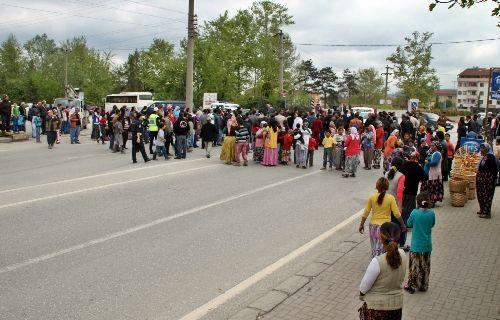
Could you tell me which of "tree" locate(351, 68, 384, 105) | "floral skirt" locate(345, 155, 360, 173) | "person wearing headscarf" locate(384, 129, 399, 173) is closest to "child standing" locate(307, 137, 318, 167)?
"floral skirt" locate(345, 155, 360, 173)

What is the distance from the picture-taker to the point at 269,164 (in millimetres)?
19188

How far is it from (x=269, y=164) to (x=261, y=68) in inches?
1411

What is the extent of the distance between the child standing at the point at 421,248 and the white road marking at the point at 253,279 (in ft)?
6.64

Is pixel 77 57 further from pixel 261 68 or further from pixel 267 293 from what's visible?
pixel 267 293

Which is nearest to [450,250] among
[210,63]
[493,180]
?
[493,180]

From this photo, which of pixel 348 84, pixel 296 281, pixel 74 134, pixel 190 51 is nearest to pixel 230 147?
pixel 74 134

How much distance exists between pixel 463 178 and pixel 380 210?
646 cm

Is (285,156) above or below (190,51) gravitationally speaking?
below

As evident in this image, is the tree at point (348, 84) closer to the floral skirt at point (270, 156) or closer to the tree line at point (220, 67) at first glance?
the tree line at point (220, 67)

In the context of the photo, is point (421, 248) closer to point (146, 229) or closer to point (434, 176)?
point (146, 229)

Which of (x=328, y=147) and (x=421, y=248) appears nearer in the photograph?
(x=421, y=248)

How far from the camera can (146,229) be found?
9.91m

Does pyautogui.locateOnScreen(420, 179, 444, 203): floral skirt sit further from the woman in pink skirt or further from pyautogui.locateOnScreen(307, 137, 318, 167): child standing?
the woman in pink skirt

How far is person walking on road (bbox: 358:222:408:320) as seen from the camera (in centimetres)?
484
